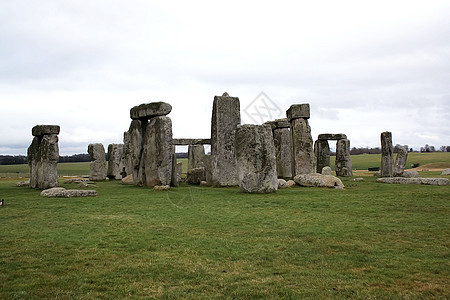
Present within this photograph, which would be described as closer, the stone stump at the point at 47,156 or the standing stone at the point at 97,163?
the stone stump at the point at 47,156

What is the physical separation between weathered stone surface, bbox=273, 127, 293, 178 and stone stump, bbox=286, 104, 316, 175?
2138 millimetres

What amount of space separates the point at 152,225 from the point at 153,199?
401cm

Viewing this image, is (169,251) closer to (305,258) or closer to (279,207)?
(305,258)

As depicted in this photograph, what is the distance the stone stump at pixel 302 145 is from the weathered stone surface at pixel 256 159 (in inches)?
247

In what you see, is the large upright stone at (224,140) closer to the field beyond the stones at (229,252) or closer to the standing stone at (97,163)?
the field beyond the stones at (229,252)

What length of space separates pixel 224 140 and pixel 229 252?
1065cm

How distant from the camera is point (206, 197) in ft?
37.1

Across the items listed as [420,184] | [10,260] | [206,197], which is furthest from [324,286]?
[420,184]

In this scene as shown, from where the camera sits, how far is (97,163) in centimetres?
2345

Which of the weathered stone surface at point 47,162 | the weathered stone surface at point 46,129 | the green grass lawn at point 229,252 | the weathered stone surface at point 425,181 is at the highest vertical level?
the weathered stone surface at point 46,129

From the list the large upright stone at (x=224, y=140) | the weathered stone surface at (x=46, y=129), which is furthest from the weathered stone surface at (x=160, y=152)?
the weathered stone surface at (x=46, y=129)

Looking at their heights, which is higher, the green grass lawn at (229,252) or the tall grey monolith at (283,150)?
the tall grey monolith at (283,150)

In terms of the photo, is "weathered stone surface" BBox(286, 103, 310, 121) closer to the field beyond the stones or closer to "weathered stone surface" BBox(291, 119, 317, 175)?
"weathered stone surface" BBox(291, 119, 317, 175)

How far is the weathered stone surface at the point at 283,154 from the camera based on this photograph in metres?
20.3
